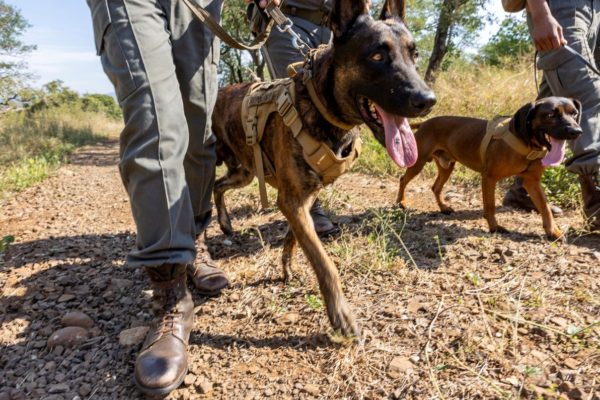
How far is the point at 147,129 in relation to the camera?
183 centimetres

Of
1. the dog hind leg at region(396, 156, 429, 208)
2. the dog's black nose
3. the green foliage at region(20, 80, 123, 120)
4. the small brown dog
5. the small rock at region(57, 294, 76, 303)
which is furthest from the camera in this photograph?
the green foliage at region(20, 80, 123, 120)

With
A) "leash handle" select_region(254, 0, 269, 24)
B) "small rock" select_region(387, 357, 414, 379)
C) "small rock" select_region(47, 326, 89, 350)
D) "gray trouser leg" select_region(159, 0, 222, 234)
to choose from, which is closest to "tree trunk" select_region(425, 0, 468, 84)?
"leash handle" select_region(254, 0, 269, 24)

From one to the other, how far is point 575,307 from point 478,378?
0.87 m

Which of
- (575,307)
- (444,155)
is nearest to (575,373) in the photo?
(575,307)

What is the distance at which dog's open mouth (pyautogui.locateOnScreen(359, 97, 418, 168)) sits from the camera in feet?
6.50

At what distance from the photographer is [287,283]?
265 centimetres

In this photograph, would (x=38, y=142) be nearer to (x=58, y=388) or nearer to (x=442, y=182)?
(x=442, y=182)

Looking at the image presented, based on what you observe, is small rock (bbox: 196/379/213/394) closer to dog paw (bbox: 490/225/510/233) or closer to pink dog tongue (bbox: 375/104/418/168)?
pink dog tongue (bbox: 375/104/418/168)

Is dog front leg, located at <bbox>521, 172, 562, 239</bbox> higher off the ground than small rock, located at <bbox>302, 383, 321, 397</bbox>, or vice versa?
dog front leg, located at <bbox>521, 172, 562, 239</bbox>

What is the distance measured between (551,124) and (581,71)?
531 millimetres

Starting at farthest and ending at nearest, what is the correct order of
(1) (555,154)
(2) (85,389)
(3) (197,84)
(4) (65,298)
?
(1) (555,154) → (4) (65,298) → (3) (197,84) → (2) (85,389)

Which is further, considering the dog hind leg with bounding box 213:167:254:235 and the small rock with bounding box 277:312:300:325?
the dog hind leg with bounding box 213:167:254:235

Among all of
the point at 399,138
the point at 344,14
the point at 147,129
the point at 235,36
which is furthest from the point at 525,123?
the point at 235,36

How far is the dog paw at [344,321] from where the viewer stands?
6.33 ft
